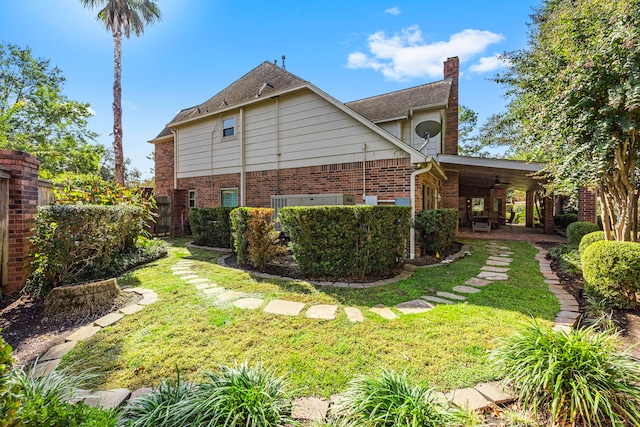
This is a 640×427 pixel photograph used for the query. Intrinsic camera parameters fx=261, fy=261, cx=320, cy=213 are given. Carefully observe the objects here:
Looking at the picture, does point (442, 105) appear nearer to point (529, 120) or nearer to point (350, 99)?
point (529, 120)

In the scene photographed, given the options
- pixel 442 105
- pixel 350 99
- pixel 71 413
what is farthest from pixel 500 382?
pixel 350 99

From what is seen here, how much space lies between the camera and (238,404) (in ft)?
5.63

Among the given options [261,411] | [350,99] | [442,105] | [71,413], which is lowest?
[261,411]

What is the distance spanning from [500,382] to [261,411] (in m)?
1.94

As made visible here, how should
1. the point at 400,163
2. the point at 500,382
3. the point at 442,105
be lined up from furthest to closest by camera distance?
the point at 442,105, the point at 400,163, the point at 500,382

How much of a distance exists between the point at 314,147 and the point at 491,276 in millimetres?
6127

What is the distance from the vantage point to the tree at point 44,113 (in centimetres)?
1647

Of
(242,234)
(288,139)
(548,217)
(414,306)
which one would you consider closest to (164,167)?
(288,139)

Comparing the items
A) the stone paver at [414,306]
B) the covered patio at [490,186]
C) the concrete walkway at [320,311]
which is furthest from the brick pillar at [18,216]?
the covered patio at [490,186]

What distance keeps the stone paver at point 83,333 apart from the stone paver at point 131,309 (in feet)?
1.30

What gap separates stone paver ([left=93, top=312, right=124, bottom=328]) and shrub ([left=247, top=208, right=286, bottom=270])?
2.58m

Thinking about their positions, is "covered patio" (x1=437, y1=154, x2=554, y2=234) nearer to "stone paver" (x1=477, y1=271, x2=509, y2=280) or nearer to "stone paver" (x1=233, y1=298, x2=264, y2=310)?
"stone paver" (x1=477, y1=271, x2=509, y2=280)

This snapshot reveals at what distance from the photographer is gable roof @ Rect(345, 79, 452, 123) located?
10.0m

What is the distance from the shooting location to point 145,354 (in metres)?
2.57
